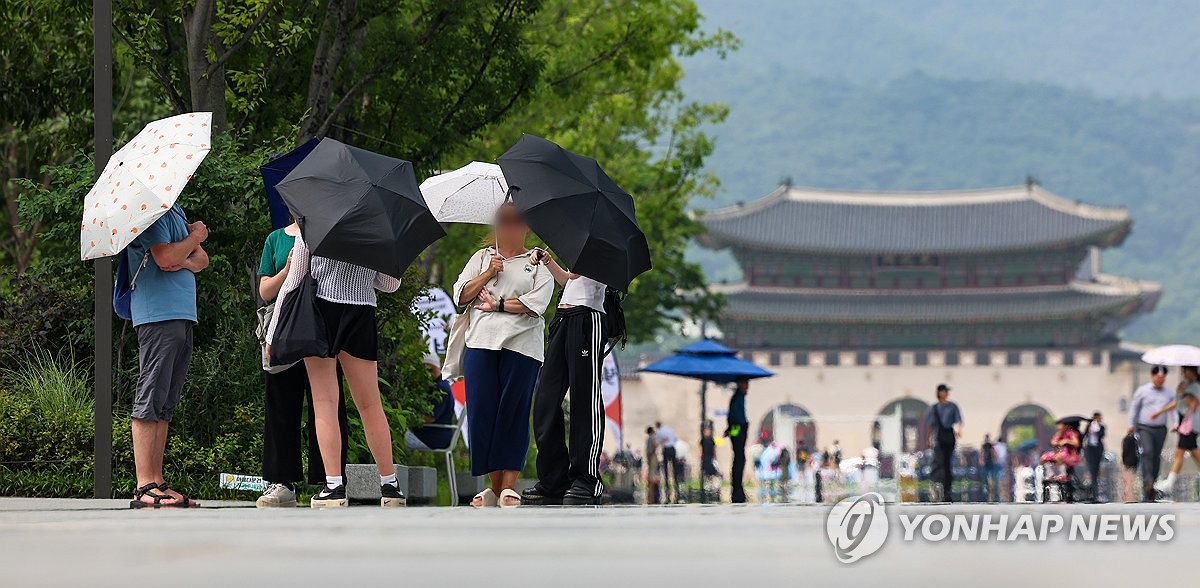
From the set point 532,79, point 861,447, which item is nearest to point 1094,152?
point 861,447

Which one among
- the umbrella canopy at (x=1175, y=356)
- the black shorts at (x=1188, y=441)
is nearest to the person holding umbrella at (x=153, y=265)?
the black shorts at (x=1188, y=441)

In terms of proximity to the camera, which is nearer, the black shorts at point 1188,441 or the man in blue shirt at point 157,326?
the man in blue shirt at point 157,326

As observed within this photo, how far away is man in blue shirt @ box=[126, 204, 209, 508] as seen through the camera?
291 inches

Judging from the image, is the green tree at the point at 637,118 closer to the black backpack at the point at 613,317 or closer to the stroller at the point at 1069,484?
the stroller at the point at 1069,484

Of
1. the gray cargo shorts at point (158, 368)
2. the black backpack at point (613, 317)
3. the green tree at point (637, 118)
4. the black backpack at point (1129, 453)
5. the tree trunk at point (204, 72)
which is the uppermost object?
the green tree at point (637, 118)

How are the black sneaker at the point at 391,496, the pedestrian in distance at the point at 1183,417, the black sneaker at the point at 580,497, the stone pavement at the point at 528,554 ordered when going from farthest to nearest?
1. the pedestrian in distance at the point at 1183,417
2. the black sneaker at the point at 580,497
3. the black sneaker at the point at 391,496
4. the stone pavement at the point at 528,554

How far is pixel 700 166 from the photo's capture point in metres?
27.2

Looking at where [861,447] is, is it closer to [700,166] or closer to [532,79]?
[700,166]

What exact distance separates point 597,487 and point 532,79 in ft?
21.5

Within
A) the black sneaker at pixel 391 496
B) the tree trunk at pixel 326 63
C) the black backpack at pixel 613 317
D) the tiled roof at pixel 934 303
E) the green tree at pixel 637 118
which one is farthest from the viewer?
the tiled roof at pixel 934 303

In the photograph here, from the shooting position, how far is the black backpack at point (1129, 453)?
17.9 m

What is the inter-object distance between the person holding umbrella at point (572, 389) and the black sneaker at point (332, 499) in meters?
1.07

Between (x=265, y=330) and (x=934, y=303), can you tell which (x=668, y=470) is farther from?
(x=934, y=303)

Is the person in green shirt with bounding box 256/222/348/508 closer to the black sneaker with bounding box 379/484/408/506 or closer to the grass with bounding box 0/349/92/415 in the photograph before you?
the black sneaker with bounding box 379/484/408/506
